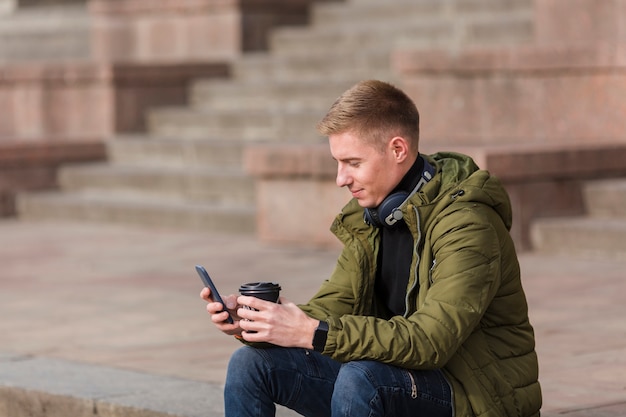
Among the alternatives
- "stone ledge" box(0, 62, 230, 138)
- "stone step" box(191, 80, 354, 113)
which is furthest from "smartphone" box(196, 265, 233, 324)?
"stone ledge" box(0, 62, 230, 138)

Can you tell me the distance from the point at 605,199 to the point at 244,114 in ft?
14.7

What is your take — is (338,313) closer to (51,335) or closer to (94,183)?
(51,335)

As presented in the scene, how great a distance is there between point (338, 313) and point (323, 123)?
0.61 m

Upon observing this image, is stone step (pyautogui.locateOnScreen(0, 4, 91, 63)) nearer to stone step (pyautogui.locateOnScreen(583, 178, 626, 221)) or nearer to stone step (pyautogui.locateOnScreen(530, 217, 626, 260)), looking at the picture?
stone step (pyautogui.locateOnScreen(583, 178, 626, 221))

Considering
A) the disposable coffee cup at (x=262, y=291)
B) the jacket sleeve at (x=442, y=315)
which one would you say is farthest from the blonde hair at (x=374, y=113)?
the disposable coffee cup at (x=262, y=291)

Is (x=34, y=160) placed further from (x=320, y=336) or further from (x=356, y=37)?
(x=320, y=336)

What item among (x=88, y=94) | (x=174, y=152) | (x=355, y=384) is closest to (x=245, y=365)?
(x=355, y=384)

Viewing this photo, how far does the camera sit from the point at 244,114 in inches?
536

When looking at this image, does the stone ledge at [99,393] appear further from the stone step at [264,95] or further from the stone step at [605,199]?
the stone step at [264,95]

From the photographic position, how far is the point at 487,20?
13836 millimetres

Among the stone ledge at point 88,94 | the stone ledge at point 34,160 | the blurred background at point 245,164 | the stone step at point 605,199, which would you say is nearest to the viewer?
the blurred background at point 245,164

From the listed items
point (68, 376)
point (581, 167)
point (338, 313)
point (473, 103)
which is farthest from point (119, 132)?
point (338, 313)

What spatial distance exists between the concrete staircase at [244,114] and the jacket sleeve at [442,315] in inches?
297

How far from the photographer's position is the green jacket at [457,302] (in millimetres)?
3957
